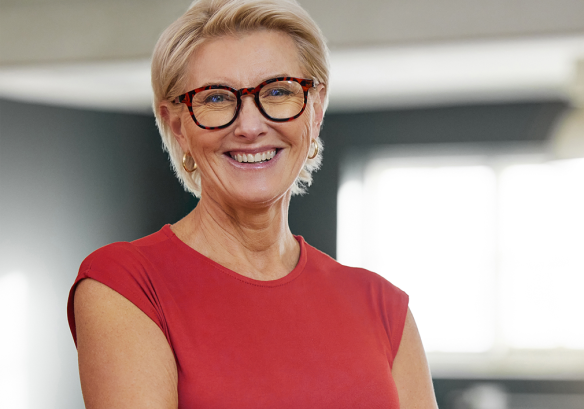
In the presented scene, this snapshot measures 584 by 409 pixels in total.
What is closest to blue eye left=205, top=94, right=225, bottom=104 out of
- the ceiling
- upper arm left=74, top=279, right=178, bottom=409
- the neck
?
the neck

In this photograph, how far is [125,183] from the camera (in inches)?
214

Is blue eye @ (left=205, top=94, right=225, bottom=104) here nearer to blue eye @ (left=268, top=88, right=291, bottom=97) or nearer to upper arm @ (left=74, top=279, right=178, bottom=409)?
blue eye @ (left=268, top=88, right=291, bottom=97)

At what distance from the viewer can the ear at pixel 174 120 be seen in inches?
39.1

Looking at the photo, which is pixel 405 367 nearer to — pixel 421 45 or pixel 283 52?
pixel 283 52

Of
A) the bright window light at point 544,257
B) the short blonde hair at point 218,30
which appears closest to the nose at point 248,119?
the short blonde hair at point 218,30

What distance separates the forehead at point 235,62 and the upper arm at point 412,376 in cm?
54

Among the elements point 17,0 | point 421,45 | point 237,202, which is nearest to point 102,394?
point 237,202

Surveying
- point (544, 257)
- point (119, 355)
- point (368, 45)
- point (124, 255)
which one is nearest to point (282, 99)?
point (124, 255)

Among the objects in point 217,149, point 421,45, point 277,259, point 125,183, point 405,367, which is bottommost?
point 405,367

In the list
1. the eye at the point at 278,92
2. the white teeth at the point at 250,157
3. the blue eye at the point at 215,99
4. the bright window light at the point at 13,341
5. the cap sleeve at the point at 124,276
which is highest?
the eye at the point at 278,92

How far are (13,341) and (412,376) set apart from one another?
4571mm

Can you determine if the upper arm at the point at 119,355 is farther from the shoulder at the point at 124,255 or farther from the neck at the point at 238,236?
the neck at the point at 238,236

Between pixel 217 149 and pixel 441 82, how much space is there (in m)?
4.12

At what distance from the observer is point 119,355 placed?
2.39 feet
